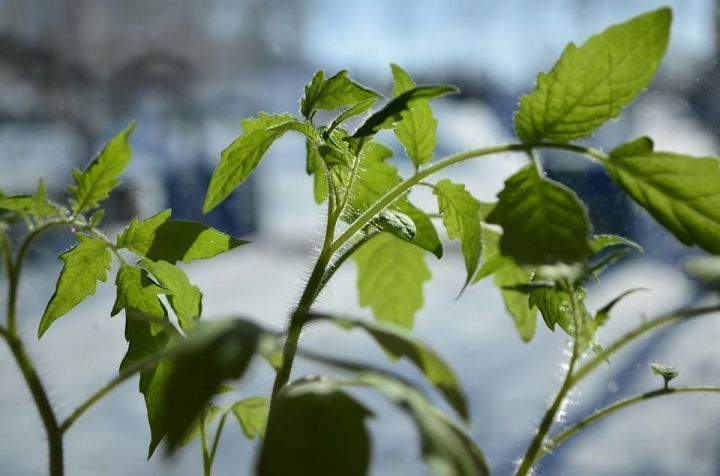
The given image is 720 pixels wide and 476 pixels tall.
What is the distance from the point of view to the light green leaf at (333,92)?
0.42 metres

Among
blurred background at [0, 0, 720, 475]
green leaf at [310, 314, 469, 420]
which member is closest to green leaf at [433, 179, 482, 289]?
green leaf at [310, 314, 469, 420]

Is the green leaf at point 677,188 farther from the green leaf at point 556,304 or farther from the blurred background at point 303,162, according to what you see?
the blurred background at point 303,162

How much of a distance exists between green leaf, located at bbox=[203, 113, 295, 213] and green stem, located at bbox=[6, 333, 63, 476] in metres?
0.13

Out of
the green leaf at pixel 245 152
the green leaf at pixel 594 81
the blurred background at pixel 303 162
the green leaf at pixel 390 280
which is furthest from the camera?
the blurred background at pixel 303 162

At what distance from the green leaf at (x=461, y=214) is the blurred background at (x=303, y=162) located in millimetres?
550

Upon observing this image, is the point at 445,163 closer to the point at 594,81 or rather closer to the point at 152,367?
the point at 594,81

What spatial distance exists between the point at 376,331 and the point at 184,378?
0.07 meters

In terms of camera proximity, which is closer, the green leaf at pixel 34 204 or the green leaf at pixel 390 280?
the green leaf at pixel 34 204

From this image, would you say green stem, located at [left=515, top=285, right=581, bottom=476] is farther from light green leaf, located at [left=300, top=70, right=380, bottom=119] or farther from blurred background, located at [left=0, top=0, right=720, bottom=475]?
blurred background, located at [left=0, top=0, right=720, bottom=475]

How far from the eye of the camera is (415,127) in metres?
0.44

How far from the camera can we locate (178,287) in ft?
1.44

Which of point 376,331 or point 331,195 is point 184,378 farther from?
point 331,195

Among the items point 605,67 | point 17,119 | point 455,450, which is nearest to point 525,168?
point 605,67

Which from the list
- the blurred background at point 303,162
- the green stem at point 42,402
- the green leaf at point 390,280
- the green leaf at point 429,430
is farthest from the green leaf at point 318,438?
the blurred background at point 303,162
